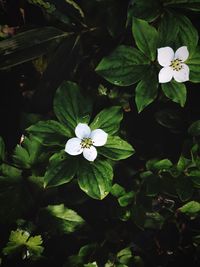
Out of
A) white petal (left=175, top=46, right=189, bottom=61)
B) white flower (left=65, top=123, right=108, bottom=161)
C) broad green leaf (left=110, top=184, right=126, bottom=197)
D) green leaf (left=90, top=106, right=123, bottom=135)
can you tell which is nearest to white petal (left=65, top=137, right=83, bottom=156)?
white flower (left=65, top=123, right=108, bottom=161)

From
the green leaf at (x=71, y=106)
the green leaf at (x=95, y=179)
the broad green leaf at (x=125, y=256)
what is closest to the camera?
the green leaf at (x=95, y=179)

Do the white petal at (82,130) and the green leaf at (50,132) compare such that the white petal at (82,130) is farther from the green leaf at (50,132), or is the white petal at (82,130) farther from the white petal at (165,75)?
the white petal at (165,75)

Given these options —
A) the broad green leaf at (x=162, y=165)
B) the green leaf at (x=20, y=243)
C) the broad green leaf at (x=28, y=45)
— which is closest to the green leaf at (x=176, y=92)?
the broad green leaf at (x=162, y=165)

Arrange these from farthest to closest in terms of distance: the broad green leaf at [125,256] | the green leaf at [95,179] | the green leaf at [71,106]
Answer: the broad green leaf at [125,256], the green leaf at [71,106], the green leaf at [95,179]

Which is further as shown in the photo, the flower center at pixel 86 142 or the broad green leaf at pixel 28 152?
the broad green leaf at pixel 28 152

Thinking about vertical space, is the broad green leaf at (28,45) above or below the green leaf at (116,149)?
above

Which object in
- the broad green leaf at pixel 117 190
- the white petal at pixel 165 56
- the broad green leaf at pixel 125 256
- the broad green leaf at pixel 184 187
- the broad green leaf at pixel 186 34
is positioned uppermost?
the broad green leaf at pixel 186 34

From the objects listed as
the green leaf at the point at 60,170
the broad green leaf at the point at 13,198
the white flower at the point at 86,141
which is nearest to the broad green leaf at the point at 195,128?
the white flower at the point at 86,141

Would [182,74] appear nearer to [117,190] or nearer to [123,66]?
[123,66]
